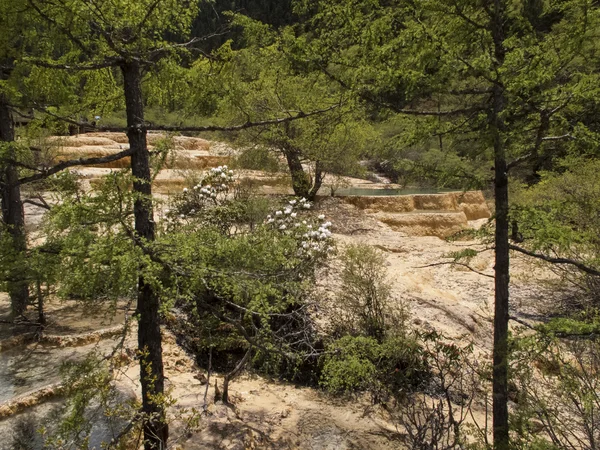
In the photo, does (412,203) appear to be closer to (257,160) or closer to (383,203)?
(383,203)

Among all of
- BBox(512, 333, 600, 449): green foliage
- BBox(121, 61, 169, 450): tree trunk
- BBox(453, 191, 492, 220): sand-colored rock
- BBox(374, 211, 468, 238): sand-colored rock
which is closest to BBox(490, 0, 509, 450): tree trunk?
BBox(512, 333, 600, 449): green foliage

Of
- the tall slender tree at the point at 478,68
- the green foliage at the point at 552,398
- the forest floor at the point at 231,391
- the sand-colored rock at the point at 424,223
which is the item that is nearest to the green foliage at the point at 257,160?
the sand-colored rock at the point at 424,223

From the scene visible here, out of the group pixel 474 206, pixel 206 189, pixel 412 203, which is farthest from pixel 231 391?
pixel 474 206

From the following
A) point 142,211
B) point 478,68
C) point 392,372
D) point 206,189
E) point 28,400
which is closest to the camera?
point 142,211

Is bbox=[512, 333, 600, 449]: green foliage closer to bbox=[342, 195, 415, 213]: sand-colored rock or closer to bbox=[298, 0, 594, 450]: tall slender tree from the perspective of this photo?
bbox=[298, 0, 594, 450]: tall slender tree

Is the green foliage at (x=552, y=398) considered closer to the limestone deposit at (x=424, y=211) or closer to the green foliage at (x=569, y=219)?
the green foliage at (x=569, y=219)

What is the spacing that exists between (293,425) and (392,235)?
9.39m

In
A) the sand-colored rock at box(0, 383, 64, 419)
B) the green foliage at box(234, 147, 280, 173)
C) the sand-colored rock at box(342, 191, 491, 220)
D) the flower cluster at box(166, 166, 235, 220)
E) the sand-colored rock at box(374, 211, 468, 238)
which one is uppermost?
the green foliage at box(234, 147, 280, 173)

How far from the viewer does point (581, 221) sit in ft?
29.4

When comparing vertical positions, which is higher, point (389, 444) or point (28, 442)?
point (28, 442)

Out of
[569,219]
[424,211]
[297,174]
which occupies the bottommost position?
[424,211]

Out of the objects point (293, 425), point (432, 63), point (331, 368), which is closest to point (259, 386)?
point (293, 425)

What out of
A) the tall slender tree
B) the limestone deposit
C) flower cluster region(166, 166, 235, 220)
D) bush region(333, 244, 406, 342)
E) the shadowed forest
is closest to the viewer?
the shadowed forest

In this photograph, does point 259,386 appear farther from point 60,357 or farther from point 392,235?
point 392,235
